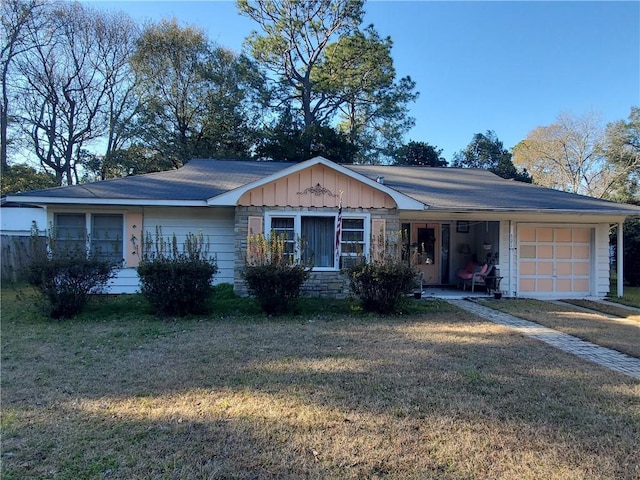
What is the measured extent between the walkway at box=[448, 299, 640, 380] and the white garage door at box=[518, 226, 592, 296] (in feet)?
10.4

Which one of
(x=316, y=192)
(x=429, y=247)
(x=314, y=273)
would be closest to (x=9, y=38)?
(x=316, y=192)

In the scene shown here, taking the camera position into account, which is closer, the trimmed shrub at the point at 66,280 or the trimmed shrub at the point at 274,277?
the trimmed shrub at the point at 66,280

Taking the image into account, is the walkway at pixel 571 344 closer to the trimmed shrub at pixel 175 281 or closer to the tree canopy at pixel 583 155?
the trimmed shrub at pixel 175 281

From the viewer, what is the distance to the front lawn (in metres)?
2.82

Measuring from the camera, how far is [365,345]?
5965 millimetres

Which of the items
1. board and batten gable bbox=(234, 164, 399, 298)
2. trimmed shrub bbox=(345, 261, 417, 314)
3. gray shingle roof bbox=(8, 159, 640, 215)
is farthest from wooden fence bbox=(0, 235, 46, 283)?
trimmed shrub bbox=(345, 261, 417, 314)

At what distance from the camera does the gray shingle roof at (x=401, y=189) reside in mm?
10016

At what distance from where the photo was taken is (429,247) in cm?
1301

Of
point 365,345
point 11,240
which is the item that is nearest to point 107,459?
point 365,345

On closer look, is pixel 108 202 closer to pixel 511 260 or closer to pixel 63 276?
pixel 63 276

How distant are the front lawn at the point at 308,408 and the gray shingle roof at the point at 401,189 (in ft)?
14.7

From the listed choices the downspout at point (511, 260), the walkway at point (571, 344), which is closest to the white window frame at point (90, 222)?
the walkway at point (571, 344)

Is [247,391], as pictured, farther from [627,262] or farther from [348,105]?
[348,105]

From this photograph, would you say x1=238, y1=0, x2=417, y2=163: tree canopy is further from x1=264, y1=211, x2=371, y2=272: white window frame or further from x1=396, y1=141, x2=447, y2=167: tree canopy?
x1=264, y1=211, x2=371, y2=272: white window frame
